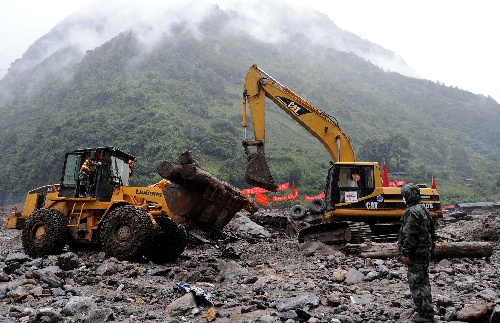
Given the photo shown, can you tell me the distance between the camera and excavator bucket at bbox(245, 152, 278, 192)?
35.2 ft

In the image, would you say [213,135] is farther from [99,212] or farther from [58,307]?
[58,307]

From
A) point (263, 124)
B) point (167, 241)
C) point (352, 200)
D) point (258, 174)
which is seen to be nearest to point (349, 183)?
point (352, 200)

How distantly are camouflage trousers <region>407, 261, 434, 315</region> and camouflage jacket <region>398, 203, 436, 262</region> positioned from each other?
10 centimetres

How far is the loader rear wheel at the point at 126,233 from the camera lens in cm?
748

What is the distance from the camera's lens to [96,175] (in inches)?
361

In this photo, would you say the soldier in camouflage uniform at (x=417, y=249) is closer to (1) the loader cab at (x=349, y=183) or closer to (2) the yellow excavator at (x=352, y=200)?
(2) the yellow excavator at (x=352, y=200)

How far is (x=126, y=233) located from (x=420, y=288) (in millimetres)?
5133

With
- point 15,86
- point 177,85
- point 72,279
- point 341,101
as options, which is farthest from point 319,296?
point 15,86

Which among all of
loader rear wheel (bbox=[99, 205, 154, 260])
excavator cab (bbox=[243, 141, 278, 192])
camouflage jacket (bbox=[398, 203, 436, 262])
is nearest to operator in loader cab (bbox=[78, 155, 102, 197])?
loader rear wheel (bbox=[99, 205, 154, 260])

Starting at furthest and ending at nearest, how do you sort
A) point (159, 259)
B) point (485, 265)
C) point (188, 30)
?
point (188, 30), point (159, 259), point (485, 265)

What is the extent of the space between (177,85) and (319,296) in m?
70.6

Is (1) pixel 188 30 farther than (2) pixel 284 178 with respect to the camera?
Yes

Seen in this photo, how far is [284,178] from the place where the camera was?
4647cm

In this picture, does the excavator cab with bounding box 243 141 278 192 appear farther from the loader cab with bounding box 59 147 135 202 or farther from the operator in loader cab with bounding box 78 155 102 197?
the operator in loader cab with bounding box 78 155 102 197
